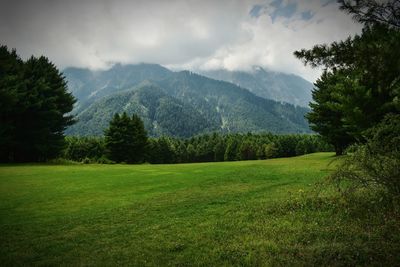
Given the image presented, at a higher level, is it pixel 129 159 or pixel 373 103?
pixel 373 103

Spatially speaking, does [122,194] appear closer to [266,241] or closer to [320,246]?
[266,241]

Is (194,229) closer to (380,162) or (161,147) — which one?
(380,162)

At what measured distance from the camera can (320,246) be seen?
840cm

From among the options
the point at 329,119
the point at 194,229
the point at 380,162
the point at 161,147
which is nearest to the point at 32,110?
the point at 194,229

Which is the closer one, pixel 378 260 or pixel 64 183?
pixel 378 260

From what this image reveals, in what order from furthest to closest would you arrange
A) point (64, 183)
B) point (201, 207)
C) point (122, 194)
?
point (64, 183) < point (122, 194) < point (201, 207)

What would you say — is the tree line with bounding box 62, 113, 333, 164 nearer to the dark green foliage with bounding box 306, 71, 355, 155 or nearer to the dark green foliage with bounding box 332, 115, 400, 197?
the dark green foliage with bounding box 306, 71, 355, 155

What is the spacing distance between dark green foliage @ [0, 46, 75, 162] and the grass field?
2567cm

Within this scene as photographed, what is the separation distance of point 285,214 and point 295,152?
385ft

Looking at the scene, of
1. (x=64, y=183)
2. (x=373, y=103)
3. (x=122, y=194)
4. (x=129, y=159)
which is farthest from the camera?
(x=129, y=159)

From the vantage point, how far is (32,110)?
42.4 meters

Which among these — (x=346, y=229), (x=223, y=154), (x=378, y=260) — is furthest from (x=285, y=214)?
(x=223, y=154)

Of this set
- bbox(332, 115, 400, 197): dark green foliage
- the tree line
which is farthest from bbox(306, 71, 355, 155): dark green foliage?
bbox(332, 115, 400, 197): dark green foliage

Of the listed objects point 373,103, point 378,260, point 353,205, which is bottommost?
point 378,260
